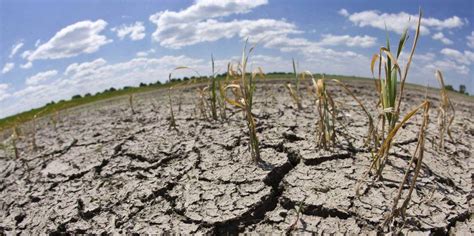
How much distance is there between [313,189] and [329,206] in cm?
18

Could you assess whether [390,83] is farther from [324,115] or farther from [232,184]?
[232,184]

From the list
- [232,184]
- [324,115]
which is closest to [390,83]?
[324,115]

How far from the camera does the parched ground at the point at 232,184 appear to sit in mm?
1750

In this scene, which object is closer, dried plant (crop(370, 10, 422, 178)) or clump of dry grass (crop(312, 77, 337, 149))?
dried plant (crop(370, 10, 422, 178))

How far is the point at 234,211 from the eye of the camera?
1.84m

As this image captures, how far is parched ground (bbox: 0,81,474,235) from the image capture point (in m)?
1.75

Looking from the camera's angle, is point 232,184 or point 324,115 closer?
point 232,184

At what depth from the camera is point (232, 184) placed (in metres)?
2.07

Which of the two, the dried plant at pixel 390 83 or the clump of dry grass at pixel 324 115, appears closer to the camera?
the dried plant at pixel 390 83

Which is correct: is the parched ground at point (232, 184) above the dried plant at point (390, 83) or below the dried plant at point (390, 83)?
below

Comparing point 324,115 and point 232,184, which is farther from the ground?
point 324,115

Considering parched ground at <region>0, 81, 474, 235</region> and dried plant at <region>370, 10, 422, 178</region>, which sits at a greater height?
dried plant at <region>370, 10, 422, 178</region>

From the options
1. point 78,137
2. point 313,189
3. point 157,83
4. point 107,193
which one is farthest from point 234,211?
point 157,83

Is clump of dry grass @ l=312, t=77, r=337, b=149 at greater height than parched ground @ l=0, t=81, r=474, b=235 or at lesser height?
greater
